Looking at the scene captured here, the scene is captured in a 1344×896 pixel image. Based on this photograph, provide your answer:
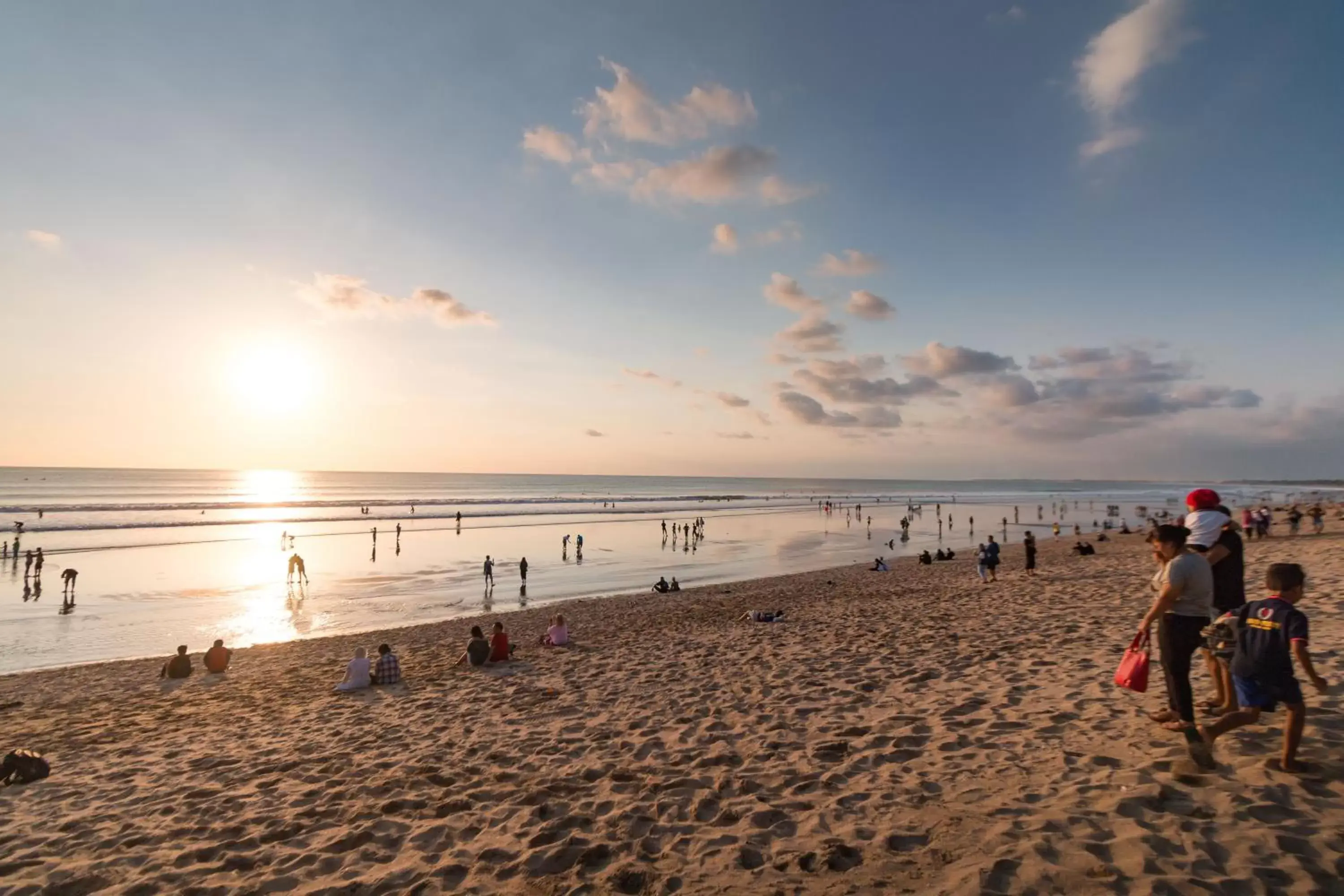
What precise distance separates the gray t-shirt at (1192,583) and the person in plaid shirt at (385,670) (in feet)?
39.5

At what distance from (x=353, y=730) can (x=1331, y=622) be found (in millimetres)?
15783

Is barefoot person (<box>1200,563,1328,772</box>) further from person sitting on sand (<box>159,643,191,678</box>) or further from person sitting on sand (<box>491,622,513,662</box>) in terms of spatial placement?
person sitting on sand (<box>159,643,191,678</box>)

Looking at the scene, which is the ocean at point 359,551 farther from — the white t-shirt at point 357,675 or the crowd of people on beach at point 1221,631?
the crowd of people on beach at point 1221,631

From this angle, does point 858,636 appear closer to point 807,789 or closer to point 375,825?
point 807,789

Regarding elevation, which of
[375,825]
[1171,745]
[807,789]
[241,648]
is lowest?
[241,648]

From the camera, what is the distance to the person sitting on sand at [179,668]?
524 inches

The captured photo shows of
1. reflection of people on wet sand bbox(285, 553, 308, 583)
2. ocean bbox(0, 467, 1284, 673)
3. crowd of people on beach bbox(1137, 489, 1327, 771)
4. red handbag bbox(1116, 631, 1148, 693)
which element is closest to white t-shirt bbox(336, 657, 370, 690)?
ocean bbox(0, 467, 1284, 673)

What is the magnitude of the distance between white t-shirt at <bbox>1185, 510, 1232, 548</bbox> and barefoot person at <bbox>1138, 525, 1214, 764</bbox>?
1.19 ft

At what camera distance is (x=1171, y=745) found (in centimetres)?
597

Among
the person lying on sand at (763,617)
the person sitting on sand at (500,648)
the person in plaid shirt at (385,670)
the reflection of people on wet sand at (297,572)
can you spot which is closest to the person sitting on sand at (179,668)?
the person in plaid shirt at (385,670)

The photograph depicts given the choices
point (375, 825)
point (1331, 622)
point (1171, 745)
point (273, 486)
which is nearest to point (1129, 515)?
point (1331, 622)

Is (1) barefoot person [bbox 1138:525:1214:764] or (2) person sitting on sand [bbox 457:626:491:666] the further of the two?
(2) person sitting on sand [bbox 457:626:491:666]

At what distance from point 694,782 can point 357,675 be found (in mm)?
8180

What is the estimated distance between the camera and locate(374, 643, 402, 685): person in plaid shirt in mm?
12016
